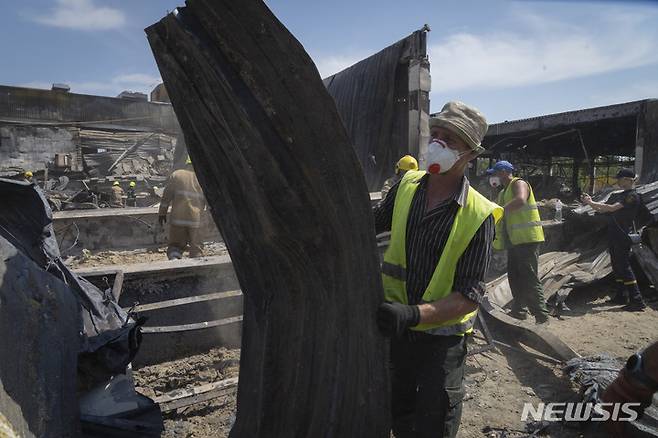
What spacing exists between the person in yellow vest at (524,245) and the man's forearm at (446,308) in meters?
4.06

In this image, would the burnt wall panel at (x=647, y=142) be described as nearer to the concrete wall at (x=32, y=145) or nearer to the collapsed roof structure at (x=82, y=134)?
the collapsed roof structure at (x=82, y=134)

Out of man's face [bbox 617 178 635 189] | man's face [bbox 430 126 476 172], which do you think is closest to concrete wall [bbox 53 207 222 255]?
man's face [bbox 430 126 476 172]

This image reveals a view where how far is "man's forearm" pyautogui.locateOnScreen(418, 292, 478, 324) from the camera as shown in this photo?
1.61 metres

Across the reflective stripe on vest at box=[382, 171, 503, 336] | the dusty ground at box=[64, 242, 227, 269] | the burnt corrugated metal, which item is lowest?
the dusty ground at box=[64, 242, 227, 269]

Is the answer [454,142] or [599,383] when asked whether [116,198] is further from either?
[454,142]

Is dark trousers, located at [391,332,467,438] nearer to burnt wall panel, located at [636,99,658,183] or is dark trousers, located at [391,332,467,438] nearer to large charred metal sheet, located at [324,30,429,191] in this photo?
large charred metal sheet, located at [324,30,429,191]

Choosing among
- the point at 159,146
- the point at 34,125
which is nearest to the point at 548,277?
the point at 159,146

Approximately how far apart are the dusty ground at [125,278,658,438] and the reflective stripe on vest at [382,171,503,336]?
63.8 inches

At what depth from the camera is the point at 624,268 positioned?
19.9ft

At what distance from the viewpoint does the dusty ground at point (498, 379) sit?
9.53ft

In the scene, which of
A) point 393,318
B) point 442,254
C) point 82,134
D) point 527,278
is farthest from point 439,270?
point 82,134

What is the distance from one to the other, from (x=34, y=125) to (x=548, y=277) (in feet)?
73.9

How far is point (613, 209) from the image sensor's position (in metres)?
6.08

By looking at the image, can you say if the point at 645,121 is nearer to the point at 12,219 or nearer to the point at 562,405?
the point at 562,405
